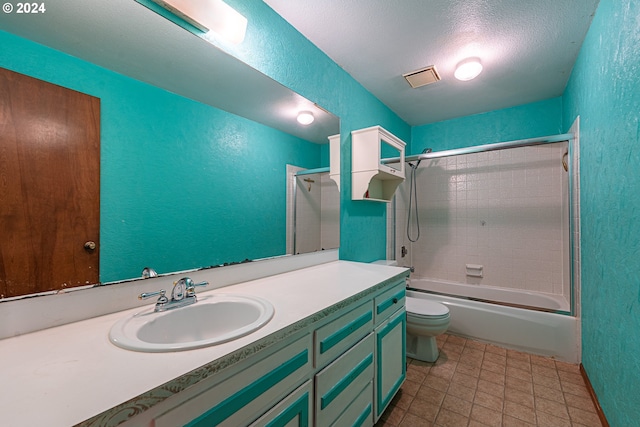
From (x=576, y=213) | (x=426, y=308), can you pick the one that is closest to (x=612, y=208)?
(x=576, y=213)

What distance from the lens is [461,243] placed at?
10.2 ft

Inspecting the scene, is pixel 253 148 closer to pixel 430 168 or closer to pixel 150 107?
pixel 150 107

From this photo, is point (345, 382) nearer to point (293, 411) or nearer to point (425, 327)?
point (293, 411)

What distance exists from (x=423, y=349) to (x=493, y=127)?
2.49 meters

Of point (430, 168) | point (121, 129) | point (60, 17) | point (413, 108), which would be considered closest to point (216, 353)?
point (121, 129)

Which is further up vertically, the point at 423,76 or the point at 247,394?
the point at 423,76

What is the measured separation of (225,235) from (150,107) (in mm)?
604

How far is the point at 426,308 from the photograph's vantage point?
209cm

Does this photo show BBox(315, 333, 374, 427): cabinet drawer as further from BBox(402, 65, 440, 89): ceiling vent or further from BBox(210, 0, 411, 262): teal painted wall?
BBox(402, 65, 440, 89): ceiling vent

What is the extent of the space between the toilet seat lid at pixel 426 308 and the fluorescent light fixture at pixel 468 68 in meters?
1.83

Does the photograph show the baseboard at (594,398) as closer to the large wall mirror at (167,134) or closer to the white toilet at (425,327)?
the white toilet at (425,327)

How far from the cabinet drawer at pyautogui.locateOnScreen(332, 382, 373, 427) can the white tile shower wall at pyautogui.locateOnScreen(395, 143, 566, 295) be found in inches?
76.1

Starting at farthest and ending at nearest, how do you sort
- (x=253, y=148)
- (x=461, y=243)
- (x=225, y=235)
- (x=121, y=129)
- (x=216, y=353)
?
(x=461, y=243)
(x=253, y=148)
(x=225, y=235)
(x=121, y=129)
(x=216, y=353)

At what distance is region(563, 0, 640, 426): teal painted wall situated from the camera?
1091 mm
